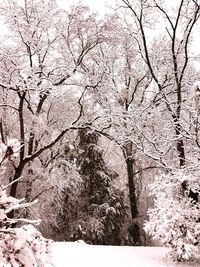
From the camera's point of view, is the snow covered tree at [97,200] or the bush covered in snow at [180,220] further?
the snow covered tree at [97,200]

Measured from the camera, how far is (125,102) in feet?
76.8

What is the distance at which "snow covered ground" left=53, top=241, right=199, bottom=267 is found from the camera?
10.9m

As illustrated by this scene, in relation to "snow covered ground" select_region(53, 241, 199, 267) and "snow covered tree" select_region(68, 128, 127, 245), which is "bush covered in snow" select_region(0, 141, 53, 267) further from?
"snow covered tree" select_region(68, 128, 127, 245)

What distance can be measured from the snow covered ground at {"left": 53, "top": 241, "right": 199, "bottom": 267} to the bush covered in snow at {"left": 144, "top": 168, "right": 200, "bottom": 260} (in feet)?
1.66

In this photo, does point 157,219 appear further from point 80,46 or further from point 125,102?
point 125,102

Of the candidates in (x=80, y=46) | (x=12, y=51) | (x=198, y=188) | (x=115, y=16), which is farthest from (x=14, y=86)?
(x=198, y=188)

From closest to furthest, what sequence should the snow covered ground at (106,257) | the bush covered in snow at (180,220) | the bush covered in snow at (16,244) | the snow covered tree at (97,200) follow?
the bush covered in snow at (16,244)
the snow covered ground at (106,257)
the bush covered in snow at (180,220)
the snow covered tree at (97,200)

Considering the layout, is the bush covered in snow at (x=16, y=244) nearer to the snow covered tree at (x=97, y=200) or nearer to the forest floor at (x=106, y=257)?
the forest floor at (x=106, y=257)

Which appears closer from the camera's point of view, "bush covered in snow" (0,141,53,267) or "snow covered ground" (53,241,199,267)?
"bush covered in snow" (0,141,53,267)

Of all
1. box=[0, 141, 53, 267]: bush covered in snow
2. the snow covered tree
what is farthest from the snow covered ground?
the snow covered tree

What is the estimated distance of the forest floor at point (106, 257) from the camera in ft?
35.8

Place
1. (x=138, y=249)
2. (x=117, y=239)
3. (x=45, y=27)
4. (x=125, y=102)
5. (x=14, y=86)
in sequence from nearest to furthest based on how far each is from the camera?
(x=138, y=249)
(x=14, y=86)
(x=45, y=27)
(x=125, y=102)
(x=117, y=239)

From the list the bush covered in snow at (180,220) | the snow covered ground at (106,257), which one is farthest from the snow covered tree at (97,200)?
the bush covered in snow at (180,220)

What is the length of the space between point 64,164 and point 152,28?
8.52 meters
